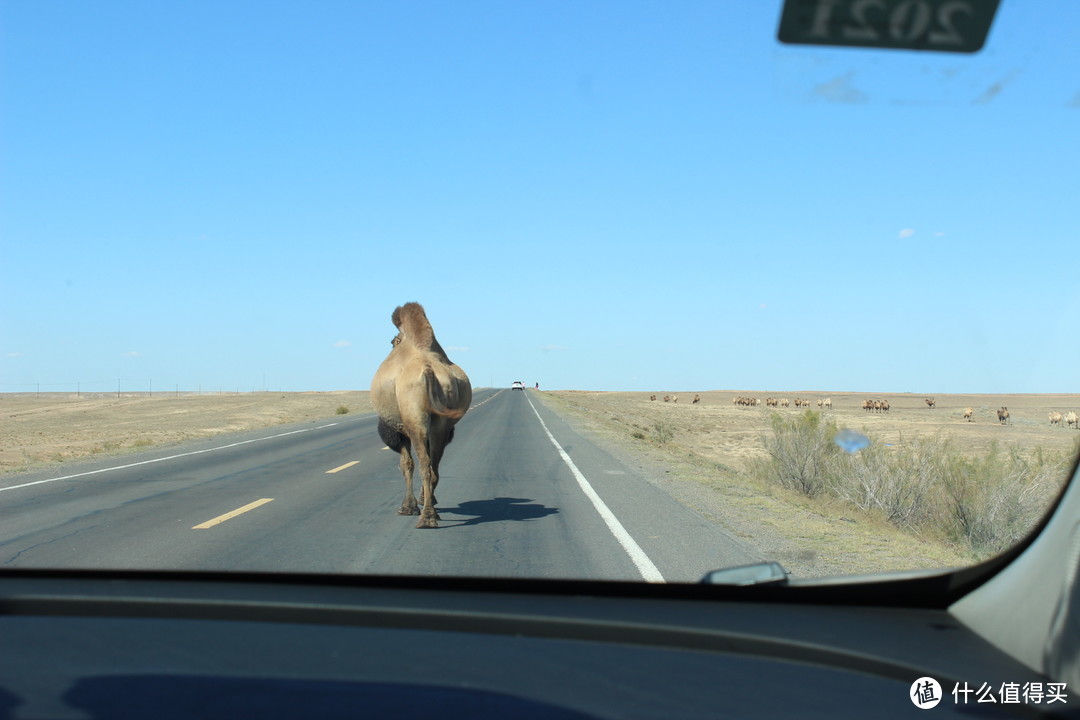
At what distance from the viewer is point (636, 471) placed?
16.7 metres

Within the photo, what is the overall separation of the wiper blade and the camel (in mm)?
6374

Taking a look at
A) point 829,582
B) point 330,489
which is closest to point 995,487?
point 829,582

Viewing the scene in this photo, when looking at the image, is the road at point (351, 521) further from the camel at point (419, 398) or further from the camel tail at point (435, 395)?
the camel tail at point (435, 395)

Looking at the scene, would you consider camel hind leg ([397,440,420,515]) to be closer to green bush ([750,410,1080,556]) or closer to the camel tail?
the camel tail

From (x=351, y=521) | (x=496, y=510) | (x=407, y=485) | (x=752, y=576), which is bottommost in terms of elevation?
(x=351, y=521)

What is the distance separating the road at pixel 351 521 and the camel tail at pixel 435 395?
129cm

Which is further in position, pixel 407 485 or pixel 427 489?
pixel 407 485

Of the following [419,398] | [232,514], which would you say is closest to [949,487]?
[419,398]

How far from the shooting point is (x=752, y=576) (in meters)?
3.49

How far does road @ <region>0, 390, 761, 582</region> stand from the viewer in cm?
763

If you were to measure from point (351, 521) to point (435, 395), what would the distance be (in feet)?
5.84

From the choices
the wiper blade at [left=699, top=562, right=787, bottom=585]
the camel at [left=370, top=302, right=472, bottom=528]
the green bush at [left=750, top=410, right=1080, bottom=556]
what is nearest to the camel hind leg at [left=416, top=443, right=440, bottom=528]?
the camel at [left=370, top=302, right=472, bottom=528]

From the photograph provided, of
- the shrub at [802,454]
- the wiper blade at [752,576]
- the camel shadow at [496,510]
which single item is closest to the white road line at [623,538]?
the camel shadow at [496,510]

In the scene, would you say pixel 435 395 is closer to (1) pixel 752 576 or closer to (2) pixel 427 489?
(2) pixel 427 489
